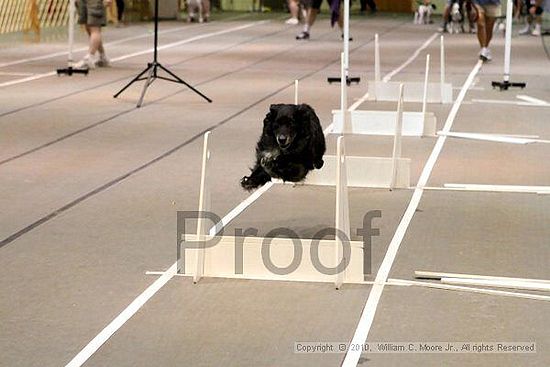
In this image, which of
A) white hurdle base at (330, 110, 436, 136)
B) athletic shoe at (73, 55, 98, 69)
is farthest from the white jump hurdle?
athletic shoe at (73, 55, 98, 69)

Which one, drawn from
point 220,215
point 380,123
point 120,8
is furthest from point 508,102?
point 120,8

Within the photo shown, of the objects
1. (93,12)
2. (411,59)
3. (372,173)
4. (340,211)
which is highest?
(93,12)

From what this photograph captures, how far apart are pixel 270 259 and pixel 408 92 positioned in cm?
759

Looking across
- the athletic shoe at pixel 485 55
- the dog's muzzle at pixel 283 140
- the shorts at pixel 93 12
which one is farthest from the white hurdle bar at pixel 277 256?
the athletic shoe at pixel 485 55

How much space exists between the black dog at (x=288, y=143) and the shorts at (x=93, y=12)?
967 cm

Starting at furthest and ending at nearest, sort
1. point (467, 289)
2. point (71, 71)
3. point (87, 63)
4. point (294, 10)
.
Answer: point (294, 10), point (87, 63), point (71, 71), point (467, 289)

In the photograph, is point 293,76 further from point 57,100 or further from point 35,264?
point 35,264

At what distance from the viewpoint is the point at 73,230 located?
6797 millimetres

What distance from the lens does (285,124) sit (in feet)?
20.4

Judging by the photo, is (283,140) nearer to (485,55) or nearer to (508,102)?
(508,102)

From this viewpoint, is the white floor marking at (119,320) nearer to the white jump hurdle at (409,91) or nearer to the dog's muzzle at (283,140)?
the dog's muzzle at (283,140)

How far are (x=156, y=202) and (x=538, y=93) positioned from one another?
7.73 meters

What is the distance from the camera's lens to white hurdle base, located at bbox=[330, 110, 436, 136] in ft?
33.9

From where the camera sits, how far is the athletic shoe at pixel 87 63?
15883 millimetres
